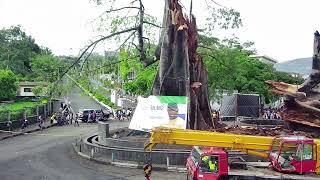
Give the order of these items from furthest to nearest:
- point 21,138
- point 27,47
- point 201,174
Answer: point 27,47 < point 21,138 < point 201,174

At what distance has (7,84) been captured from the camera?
74750 mm

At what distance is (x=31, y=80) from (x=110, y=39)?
6758 cm

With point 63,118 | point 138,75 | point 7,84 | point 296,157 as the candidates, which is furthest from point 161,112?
point 7,84

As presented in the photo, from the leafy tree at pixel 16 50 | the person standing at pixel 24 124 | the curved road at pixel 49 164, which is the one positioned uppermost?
the leafy tree at pixel 16 50

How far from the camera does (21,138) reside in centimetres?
3784

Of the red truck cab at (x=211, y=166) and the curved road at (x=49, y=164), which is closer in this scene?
the red truck cab at (x=211, y=166)

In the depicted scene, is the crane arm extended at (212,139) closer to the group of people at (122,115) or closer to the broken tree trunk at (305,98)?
the broken tree trunk at (305,98)

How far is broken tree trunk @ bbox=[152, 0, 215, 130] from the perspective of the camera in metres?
28.4

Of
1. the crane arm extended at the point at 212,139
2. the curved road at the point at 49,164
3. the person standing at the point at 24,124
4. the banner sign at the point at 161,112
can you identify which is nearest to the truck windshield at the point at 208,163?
the crane arm extended at the point at 212,139

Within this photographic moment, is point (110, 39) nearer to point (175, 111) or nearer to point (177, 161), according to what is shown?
point (175, 111)

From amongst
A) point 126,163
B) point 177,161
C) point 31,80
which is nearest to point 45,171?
point 126,163

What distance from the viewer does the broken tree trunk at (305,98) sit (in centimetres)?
2659

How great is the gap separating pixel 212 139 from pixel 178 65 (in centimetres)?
981

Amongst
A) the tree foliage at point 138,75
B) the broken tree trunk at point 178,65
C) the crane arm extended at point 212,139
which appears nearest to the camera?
the crane arm extended at point 212,139
